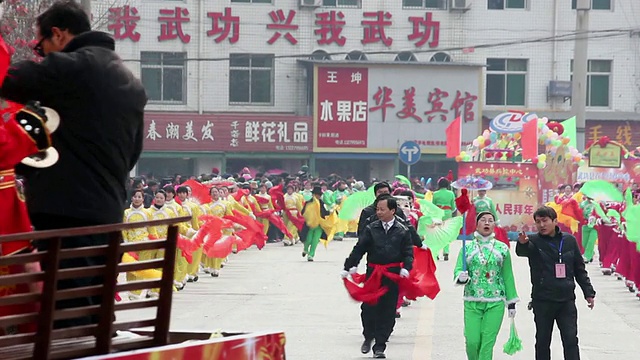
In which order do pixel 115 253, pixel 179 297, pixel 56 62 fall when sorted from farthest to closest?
1. pixel 179 297
2. pixel 56 62
3. pixel 115 253

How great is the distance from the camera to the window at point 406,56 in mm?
48250

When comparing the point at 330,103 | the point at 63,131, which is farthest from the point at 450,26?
the point at 63,131

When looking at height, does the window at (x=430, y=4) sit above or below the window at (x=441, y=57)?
above

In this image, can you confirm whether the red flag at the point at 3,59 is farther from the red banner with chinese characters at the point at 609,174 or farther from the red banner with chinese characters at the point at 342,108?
the red banner with chinese characters at the point at 342,108

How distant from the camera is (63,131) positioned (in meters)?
5.34

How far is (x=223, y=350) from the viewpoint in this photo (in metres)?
4.79

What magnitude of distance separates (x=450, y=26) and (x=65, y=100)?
43.8 m

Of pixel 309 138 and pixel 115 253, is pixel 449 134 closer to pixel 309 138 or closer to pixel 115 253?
pixel 309 138

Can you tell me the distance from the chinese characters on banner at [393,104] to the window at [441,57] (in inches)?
49.3

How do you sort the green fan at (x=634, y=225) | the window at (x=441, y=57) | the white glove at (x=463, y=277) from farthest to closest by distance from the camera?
the window at (x=441, y=57) < the green fan at (x=634, y=225) < the white glove at (x=463, y=277)

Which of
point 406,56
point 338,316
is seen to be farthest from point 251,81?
point 338,316

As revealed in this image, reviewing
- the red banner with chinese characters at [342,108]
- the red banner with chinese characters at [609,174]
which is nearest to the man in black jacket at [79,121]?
the red banner with chinese characters at [609,174]

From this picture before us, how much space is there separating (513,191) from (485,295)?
81.2ft

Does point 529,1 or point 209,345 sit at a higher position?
point 529,1
